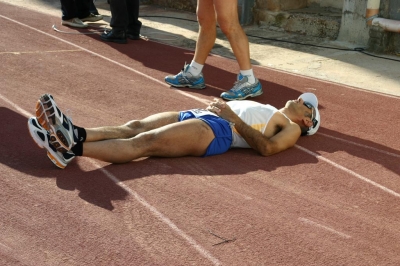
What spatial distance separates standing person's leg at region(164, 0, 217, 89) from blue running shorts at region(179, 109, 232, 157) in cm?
221

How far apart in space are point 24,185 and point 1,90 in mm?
2764

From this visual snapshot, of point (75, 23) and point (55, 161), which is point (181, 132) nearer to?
point (55, 161)

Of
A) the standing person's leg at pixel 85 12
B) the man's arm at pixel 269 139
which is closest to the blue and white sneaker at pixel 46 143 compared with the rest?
the man's arm at pixel 269 139

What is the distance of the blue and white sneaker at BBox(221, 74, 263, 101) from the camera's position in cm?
728

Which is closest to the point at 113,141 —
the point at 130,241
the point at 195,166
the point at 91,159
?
the point at 91,159

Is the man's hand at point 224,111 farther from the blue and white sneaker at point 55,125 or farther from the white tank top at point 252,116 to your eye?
the blue and white sneaker at point 55,125

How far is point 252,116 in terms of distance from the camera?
18.5 feet

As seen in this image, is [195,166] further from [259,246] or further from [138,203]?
[259,246]

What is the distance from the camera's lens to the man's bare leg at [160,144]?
502 cm

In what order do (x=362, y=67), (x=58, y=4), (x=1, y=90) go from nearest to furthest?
1. (x=1, y=90)
2. (x=362, y=67)
3. (x=58, y=4)

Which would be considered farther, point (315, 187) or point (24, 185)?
point (315, 187)

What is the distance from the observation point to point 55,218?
4301 mm

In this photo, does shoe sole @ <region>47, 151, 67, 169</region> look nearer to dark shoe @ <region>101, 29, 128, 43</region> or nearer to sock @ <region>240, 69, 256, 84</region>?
sock @ <region>240, 69, 256, 84</region>

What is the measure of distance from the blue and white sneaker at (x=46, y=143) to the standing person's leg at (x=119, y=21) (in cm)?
527
